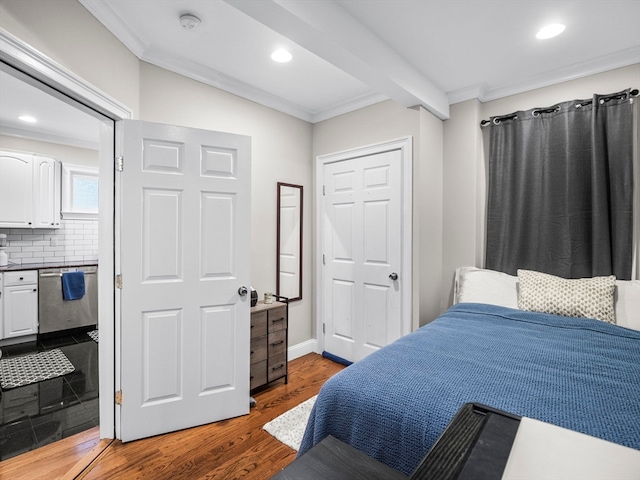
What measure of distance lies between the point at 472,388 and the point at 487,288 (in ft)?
5.24

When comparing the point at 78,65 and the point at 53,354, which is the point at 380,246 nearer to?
the point at 78,65

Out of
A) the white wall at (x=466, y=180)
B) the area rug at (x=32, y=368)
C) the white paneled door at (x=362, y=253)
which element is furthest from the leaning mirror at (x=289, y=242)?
the area rug at (x=32, y=368)

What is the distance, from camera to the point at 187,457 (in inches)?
76.0

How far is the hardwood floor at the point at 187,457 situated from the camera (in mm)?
1795

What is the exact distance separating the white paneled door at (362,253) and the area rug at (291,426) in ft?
3.25

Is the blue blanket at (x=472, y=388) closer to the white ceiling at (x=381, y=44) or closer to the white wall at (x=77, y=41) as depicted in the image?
the white ceiling at (x=381, y=44)

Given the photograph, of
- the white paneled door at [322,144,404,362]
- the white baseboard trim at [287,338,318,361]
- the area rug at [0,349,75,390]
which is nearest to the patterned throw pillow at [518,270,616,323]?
the white paneled door at [322,144,404,362]

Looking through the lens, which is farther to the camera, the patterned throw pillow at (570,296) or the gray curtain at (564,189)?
the gray curtain at (564,189)

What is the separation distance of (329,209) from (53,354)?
326 cm

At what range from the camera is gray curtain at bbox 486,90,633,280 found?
2.34 meters

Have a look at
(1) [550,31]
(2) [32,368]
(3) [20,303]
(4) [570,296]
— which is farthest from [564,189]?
(3) [20,303]

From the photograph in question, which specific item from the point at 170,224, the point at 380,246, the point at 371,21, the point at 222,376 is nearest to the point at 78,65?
the point at 170,224

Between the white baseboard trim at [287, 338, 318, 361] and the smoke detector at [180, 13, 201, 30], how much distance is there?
9.11 feet

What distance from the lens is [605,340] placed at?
1.72m
